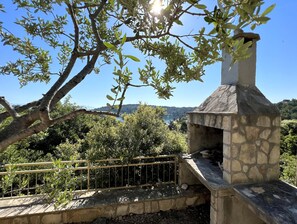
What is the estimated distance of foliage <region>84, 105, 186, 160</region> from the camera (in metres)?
4.39

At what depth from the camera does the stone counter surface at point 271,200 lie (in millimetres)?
2156

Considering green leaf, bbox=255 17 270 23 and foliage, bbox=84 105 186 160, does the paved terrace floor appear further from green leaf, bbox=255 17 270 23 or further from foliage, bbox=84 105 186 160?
green leaf, bbox=255 17 270 23

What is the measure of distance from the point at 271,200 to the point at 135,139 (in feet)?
9.91

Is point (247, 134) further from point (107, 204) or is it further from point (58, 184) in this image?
point (58, 184)

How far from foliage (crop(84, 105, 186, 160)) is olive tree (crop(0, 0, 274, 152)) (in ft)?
7.72

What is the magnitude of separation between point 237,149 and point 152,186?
2.42m

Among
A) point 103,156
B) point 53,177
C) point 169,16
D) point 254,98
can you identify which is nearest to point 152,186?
point 103,156

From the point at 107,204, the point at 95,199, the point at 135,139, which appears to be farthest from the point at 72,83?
the point at 135,139

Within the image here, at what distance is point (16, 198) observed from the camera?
12.6 ft

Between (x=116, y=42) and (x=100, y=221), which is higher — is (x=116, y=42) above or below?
above

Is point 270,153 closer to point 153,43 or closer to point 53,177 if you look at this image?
point 153,43

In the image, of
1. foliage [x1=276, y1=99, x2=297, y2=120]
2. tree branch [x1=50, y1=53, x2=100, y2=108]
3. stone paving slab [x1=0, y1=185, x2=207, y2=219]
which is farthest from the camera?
foliage [x1=276, y1=99, x2=297, y2=120]

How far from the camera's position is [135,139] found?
186 inches

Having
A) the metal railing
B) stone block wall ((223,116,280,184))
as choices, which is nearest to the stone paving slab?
the metal railing
